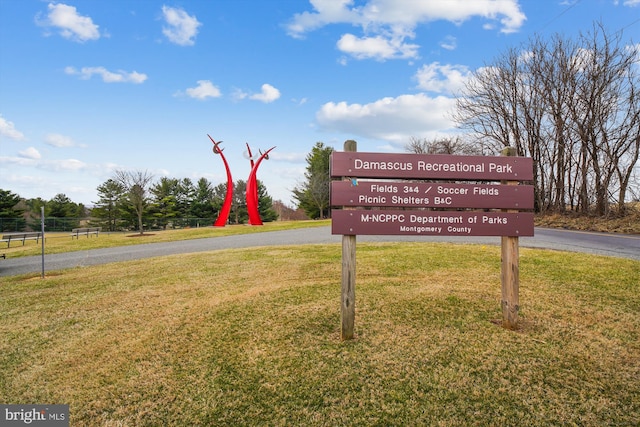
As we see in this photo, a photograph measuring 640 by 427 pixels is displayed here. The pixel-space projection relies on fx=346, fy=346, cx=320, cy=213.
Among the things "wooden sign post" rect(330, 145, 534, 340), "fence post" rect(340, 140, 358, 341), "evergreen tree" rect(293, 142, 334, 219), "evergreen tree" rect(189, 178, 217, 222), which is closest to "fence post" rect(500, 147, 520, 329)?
"wooden sign post" rect(330, 145, 534, 340)

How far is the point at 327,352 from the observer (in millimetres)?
3605

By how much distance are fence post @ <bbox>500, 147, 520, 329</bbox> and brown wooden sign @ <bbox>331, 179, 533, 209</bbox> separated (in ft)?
0.63

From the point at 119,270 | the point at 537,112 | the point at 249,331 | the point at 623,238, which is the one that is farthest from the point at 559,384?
the point at 537,112

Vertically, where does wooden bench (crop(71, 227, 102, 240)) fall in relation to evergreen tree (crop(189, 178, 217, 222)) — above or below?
below

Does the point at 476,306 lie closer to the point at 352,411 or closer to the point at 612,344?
the point at 612,344

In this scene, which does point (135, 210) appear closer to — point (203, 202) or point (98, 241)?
point (203, 202)

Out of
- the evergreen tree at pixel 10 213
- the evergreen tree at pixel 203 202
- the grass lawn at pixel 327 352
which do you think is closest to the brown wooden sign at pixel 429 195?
the grass lawn at pixel 327 352

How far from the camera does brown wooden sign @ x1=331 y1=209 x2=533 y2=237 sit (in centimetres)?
373

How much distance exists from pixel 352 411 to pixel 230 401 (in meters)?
1.00

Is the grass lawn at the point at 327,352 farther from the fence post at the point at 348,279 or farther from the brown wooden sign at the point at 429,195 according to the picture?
the brown wooden sign at the point at 429,195

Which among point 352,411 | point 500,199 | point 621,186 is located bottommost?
point 352,411

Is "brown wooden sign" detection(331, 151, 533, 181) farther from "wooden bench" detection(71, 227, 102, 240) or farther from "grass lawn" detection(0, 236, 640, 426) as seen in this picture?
"wooden bench" detection(71, 227, 102, 240)

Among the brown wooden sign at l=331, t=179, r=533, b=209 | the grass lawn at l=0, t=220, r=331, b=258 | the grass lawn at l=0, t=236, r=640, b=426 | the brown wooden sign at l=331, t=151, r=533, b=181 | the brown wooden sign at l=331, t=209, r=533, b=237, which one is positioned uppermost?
the brown wooden sign at l=331, t=151, r=533, b=181

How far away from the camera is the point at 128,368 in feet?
11.2
